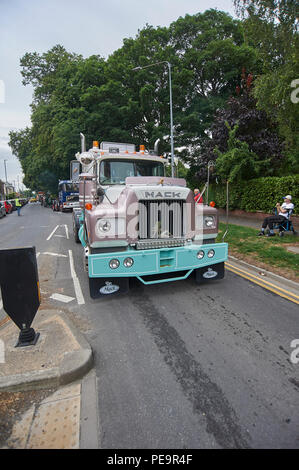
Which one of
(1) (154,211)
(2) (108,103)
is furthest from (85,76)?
(1) (154,211)

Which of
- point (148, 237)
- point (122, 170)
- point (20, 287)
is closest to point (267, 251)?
point (148, 237)

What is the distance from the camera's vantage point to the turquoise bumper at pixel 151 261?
161 inches

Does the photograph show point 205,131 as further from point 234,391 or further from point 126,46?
point 234,391

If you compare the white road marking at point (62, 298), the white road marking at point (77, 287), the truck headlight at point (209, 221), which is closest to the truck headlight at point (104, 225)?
the white road marking at point (77, 287)

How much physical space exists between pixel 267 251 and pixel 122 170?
186 inches

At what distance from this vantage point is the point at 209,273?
17.1ft

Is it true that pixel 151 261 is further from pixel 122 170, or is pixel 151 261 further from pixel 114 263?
pixel 122 170

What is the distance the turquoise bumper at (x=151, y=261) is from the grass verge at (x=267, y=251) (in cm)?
233

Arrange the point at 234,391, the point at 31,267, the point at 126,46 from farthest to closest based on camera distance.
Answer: the point at 126,46 → the point at 31,267 → the point at 234,391

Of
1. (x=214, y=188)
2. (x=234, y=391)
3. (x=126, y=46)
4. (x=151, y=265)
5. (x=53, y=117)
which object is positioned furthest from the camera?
(x=53, y=117)

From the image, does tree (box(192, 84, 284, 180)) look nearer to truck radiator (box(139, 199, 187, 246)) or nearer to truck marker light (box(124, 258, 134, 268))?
truck radiator (box(139, 199, 187, 246))

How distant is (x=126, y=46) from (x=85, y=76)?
4.39 meters

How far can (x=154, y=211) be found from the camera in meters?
4.57

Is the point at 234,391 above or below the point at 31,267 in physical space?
below
